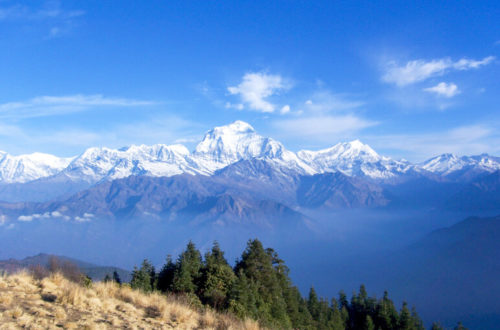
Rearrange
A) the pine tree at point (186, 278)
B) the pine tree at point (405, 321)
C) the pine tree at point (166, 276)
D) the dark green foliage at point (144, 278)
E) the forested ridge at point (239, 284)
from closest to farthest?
the forested ridge at point (239, 284), the pine tree at point (186, 278), the dark green foliage at point (144, 278), the pine tree at point (166, 276), the pine tree at point (405, 321)

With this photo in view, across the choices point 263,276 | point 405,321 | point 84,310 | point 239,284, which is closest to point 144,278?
point 263,276

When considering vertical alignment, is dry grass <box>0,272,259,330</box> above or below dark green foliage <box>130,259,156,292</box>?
above

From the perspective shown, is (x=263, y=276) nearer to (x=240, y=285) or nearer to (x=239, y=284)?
(x=239, y=284)

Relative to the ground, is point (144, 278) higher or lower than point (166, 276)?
lower

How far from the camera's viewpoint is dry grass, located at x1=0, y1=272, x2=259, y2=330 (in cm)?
1042

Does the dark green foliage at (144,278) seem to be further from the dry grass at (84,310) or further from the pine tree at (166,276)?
the dry grass at (84,310)

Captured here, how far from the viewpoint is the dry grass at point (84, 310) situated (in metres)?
10.4

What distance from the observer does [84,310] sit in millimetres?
11945

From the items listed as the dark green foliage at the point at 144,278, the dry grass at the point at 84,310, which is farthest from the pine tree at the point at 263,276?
the dry grass at the point at 84,310

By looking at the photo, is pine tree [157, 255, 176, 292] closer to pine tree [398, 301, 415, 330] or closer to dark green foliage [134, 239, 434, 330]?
dark green foliage [134, 239, 434, 330]

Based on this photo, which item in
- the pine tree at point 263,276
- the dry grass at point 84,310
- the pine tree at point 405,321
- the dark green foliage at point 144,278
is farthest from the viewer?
the pine tree at point 405,321

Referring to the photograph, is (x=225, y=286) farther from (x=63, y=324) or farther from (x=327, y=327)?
(x=327, y=327)

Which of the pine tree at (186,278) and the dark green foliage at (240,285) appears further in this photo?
the pine tree at (186,278)

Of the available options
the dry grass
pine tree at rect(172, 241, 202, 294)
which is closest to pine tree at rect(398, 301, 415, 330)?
pine tree at rect(172, 241, 202, 294)
